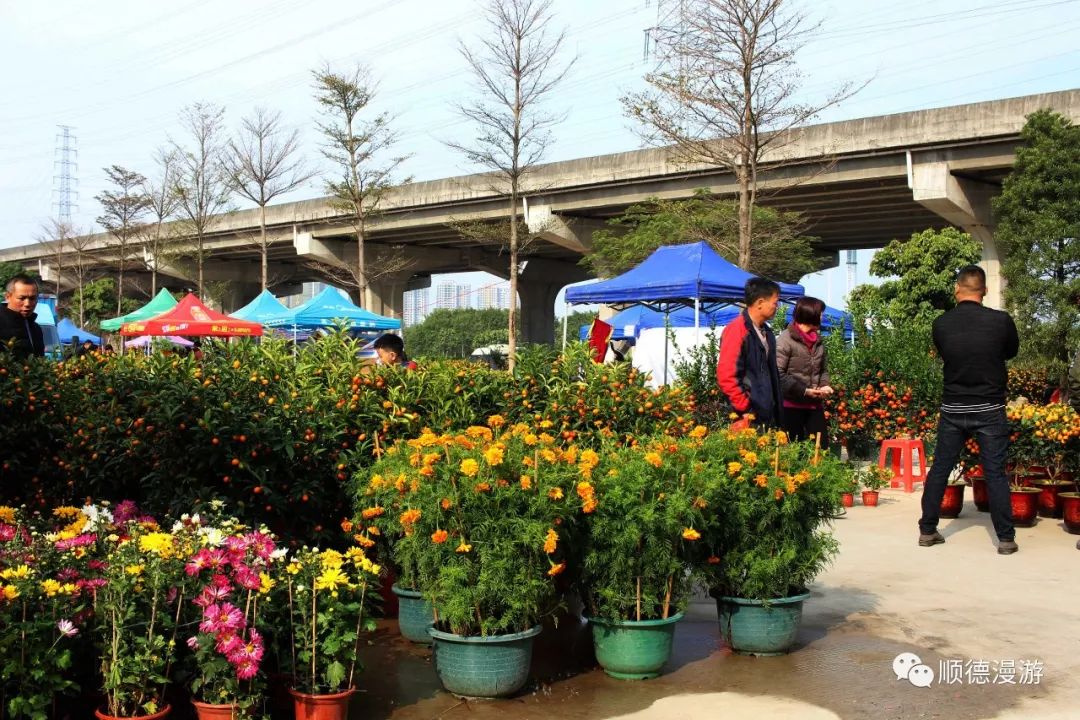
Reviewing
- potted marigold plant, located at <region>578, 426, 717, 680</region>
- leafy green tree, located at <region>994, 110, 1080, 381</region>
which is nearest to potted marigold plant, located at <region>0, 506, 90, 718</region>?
potted marigold plant, located at <region>578, 426, 717, 680</region>

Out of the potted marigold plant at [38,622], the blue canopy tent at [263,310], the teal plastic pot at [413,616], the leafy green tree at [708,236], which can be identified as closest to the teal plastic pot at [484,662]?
the teal plastic pot at [413,616]

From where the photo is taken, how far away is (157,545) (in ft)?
12.0

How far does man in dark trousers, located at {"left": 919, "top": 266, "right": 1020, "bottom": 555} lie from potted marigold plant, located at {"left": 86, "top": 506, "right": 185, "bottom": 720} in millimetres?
5016

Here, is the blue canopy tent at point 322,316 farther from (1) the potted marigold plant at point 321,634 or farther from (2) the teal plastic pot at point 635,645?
(1) the potted marigold plant at point 321,634

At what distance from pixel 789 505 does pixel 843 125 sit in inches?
925

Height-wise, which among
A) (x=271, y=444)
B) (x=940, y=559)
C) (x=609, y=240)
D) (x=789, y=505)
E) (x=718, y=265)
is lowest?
(x=940, y=559)

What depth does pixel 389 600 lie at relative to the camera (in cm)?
530

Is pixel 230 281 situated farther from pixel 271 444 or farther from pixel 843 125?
pixel 271 444

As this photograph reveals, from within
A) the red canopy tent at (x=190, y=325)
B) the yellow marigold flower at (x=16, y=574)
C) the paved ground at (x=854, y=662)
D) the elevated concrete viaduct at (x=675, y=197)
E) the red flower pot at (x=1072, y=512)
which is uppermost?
the elevated concrete viaduct at (x=675, y=197)

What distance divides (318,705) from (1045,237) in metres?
18.8

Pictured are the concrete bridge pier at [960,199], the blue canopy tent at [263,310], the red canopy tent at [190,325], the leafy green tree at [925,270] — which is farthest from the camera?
the concrete bridge pier at [960,199]

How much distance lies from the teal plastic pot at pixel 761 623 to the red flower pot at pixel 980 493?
388cm

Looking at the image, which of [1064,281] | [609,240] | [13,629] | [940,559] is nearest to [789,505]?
[940,559]

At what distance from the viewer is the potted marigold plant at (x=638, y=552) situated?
410cm
